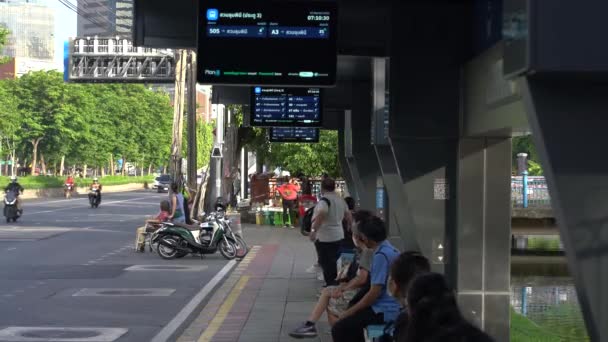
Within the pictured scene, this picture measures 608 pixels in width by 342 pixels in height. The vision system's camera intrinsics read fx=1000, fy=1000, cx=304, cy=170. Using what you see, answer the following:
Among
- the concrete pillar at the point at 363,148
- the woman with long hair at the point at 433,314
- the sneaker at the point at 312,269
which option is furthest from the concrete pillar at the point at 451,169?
the concrete pillar at the point at 363,148

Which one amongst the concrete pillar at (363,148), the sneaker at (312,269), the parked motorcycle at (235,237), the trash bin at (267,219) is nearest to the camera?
the sneaker at (312,269)

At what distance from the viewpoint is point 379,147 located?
14.6 metres

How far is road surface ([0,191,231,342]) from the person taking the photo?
12086 millimetres

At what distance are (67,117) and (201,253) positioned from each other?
192 feet

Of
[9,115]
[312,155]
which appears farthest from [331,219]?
[9,115]

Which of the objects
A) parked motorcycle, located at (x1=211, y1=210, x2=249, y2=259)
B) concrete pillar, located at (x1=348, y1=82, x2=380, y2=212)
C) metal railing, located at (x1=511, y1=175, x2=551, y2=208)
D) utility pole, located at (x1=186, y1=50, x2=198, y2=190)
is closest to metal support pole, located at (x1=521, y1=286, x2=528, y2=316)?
concrete pillar, located at (x1=348, y1=82, x2=380, y2=212)

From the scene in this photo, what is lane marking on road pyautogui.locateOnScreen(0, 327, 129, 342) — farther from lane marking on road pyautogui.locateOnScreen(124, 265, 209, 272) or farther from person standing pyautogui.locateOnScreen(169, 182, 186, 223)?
person standing pyautogui.locateOnScreen(169, 182, 186, 223)

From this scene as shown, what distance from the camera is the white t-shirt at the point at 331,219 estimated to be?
13258 mm

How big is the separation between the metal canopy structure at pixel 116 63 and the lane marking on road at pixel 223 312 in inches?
1191

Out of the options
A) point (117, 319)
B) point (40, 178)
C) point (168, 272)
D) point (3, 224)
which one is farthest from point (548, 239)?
point (40, 178)

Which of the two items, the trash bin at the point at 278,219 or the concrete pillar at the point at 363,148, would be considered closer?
the concrete pillar at the point at 363,148

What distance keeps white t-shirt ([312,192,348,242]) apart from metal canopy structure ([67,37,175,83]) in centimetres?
3389

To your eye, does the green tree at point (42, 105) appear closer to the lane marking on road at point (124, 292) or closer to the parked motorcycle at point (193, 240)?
the parked motorcycle at point (193, 240)

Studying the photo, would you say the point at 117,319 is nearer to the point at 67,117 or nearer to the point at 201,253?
the point at 201,253
